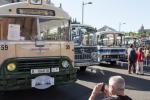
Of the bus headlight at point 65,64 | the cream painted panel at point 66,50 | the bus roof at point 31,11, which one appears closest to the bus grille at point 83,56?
the bus roof at point 31,11

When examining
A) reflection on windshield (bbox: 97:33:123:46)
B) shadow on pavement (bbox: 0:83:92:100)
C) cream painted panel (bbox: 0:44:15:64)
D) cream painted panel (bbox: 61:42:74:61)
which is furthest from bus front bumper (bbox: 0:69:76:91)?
reflection on windshield (bbox: 97:33:123:46)

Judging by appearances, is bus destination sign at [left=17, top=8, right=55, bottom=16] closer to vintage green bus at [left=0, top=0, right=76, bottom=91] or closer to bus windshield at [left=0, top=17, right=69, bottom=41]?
vintage green bus at [left=0, top=0, right=76, bottom=91]

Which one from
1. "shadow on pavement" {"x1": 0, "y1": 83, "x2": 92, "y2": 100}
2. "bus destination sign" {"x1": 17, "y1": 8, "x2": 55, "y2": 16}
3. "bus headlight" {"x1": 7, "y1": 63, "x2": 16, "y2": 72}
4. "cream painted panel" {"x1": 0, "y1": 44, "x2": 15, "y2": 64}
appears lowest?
"shadow on pavement" {"x1": 0, "y1": 83, "x2": 92, "y2": 100}

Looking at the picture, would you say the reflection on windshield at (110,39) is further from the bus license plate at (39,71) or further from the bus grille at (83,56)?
the bus license plate at (39,71)

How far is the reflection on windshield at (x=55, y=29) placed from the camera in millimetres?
11025

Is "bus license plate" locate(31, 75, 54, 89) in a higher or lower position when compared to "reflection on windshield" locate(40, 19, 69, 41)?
lower

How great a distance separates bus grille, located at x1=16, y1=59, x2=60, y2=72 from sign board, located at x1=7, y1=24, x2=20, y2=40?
75 centimetres

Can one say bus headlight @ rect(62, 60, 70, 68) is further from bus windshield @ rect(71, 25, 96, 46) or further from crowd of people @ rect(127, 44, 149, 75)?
crowd of people @ rect(127, 44, 149, 75)

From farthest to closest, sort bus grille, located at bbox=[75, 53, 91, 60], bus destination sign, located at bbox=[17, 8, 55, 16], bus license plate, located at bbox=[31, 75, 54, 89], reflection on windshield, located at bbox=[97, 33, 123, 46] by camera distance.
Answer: reflection on windshield, located at bbox=[97, 33, 123, 46] → bus grille, located at bbox=[75, 53, 91, 60] → bus destination sign, located at bbox=[17, 8, 55, 16] → bus license plate, located at bbox=[31, 75, 54, 89]

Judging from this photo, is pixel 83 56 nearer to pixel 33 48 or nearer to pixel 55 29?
pixel 55 29

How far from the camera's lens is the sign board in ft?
33.8

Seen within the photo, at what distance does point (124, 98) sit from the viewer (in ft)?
15.9

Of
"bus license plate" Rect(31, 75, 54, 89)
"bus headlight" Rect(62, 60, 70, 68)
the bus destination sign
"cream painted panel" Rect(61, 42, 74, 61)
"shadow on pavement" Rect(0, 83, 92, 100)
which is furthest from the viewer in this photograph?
"shadow on pavement" Rect(0, 83, 92, 100)

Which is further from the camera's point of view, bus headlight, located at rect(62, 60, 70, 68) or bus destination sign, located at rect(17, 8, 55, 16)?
bus headlight, located at rect(62, 60, 70, 68)
